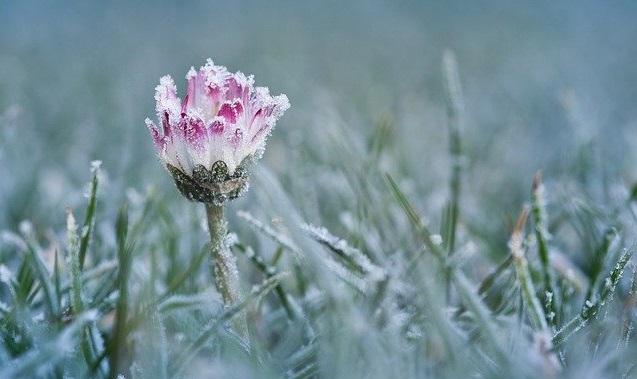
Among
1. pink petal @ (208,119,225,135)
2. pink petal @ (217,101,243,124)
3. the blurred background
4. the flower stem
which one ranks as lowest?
the flower stem

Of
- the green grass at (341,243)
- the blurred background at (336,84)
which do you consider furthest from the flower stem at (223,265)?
the blurred background at (336,84)

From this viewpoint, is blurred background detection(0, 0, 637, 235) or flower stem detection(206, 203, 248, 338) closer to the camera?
flower stem detection(206, 203, 248, 338)

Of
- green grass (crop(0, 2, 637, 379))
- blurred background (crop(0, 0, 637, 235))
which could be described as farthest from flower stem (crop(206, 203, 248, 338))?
blurred background (crop(0, 0, 637, 235))

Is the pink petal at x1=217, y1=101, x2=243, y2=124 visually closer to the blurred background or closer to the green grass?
the green grass

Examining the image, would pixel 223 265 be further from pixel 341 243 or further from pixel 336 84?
pixel 336 84

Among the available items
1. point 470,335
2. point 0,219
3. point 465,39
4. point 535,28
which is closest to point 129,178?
point 0,219

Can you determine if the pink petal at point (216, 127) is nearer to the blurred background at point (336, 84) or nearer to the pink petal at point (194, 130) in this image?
the pink petal at point (194, 130)

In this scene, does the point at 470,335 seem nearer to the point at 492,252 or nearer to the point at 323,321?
the point at 323,321
